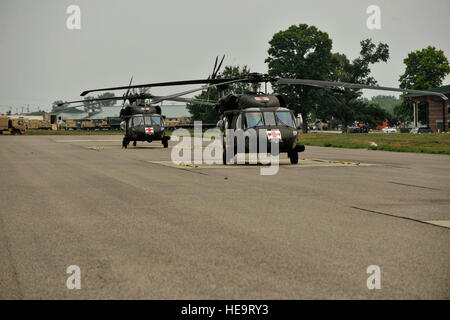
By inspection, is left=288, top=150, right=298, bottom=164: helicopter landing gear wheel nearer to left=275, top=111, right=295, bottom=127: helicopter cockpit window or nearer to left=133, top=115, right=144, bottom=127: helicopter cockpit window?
left=275, top=111, right=295, bottom=127: helicopter cockpit window

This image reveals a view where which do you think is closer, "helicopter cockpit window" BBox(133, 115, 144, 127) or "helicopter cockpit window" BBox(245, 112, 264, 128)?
"helicopter cockpit window" BBox(245, 112, 264, 128)

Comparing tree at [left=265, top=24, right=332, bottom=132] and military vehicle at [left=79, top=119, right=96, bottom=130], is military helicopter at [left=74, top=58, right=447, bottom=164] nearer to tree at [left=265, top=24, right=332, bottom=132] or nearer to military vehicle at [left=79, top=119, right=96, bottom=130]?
tree at [left=265, top=24, right=332, bottom=132]

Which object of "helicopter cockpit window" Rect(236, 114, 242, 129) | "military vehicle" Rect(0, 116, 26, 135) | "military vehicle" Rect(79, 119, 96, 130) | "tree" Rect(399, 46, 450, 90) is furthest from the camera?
"military vehicle" Rect(79, 119, 96, 130)

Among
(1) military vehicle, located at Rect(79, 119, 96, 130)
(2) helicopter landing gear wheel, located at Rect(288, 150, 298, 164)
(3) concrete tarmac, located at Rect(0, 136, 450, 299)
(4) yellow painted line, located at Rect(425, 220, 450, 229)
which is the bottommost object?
(4) yellow painted line, located at Rect(425, 220, 450, 229)

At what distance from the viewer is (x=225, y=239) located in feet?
24.1

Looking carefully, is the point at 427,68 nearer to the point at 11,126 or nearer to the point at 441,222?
the point at 11,126

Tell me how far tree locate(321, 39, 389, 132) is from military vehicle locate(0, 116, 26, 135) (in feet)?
158

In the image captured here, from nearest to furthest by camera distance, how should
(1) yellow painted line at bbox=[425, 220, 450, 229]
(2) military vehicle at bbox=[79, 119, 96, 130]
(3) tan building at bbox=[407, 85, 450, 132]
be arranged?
1. (1) yellow painted line at bbox=[425, 220, 450, 229]
2. (3) tan building at bbox=[407, 85, 450, 132]
3. (2) military vehicle at bbox=[79, 119, 96, 130]

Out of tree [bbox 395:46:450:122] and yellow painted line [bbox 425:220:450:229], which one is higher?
tree [bbox 395:46:450:122]

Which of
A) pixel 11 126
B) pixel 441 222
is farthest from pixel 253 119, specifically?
pixel 11 126

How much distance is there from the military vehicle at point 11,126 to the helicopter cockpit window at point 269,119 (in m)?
72.5

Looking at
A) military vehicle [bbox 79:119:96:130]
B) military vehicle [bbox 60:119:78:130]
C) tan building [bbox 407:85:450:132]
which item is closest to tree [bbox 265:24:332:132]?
tan building [bbox 407:85:450:132]

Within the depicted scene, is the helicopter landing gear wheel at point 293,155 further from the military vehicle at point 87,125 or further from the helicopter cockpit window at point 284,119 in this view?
the military vehicle at point 87,125

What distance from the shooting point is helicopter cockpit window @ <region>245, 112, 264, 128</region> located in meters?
21.3
